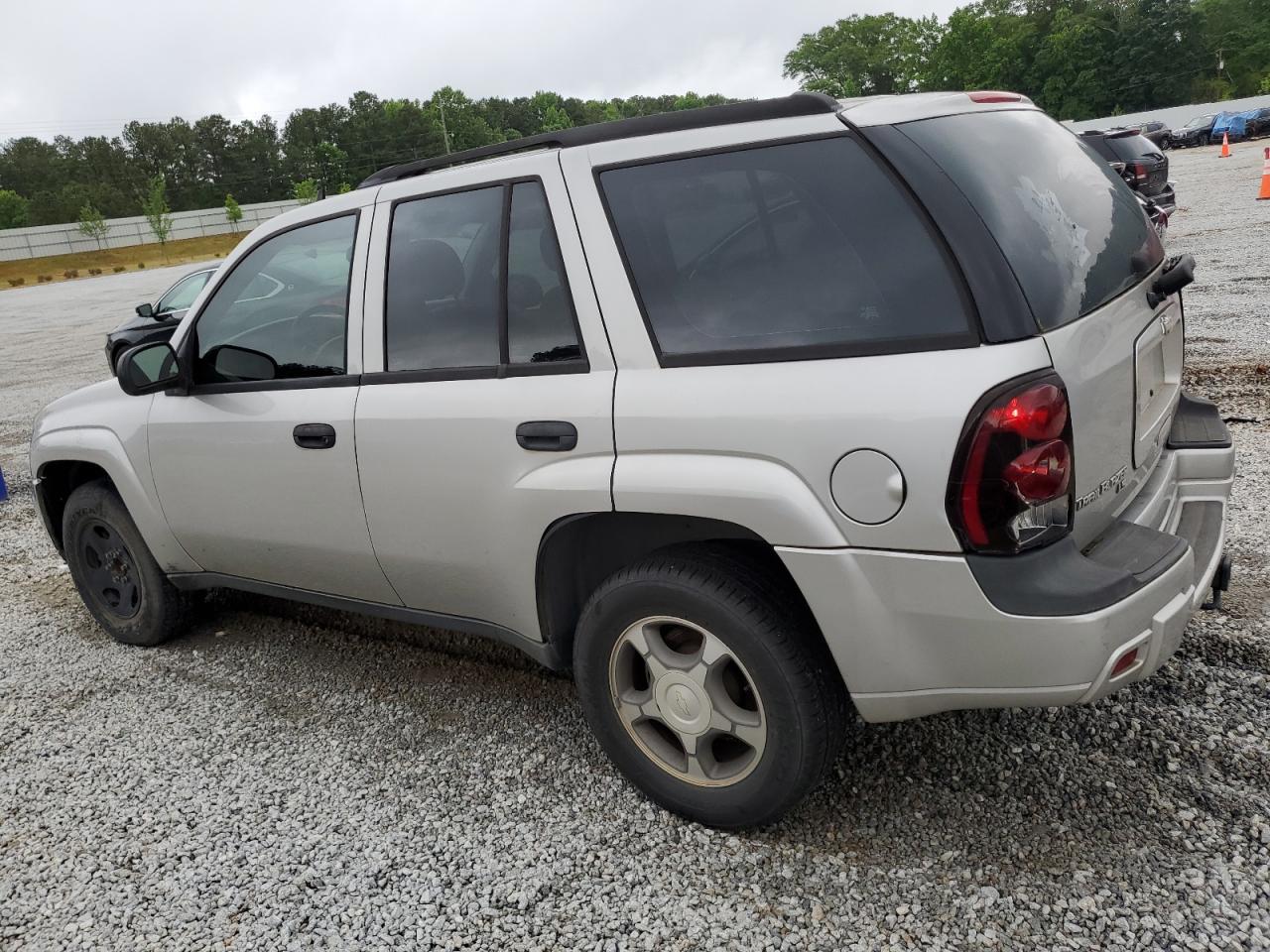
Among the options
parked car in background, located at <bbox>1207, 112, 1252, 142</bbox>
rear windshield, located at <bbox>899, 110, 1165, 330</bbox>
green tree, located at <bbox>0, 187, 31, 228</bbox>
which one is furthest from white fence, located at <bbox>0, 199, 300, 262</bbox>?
rear windshield, located at <bbox>899, 110, 1165, 330</bbox>

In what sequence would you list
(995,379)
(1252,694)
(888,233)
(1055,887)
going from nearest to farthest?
(995,379) → (888,233) → (1055,887) → (1252,694)

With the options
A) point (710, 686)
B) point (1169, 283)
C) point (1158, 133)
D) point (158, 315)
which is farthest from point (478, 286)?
point (1158, 133)

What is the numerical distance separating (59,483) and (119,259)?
84.4 metres

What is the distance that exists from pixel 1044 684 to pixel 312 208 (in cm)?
279

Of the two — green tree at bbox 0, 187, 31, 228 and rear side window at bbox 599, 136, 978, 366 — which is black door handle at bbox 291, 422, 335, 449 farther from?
green tree at bbox 0, 187, 31, 228

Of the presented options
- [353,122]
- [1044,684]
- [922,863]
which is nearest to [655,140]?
[1044,684]

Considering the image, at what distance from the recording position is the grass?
67.5 m

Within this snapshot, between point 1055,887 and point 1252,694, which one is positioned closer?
point 1055,887

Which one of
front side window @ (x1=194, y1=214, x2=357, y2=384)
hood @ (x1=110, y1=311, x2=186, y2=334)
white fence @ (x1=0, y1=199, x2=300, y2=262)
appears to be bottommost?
hood @ (x1=110, y1=311, x2=186, y2=334)

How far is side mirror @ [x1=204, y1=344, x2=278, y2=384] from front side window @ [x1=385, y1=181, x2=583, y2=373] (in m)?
0.60

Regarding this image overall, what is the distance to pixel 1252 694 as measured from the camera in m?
3.00

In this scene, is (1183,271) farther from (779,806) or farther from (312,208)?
(312,208)

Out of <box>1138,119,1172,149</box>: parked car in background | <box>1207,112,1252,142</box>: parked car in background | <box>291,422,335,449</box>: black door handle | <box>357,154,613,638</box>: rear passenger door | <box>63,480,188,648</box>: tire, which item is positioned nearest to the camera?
<box>357,154,613,638</box>: rear passenger door

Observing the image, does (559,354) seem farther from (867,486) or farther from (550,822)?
(550,822)
